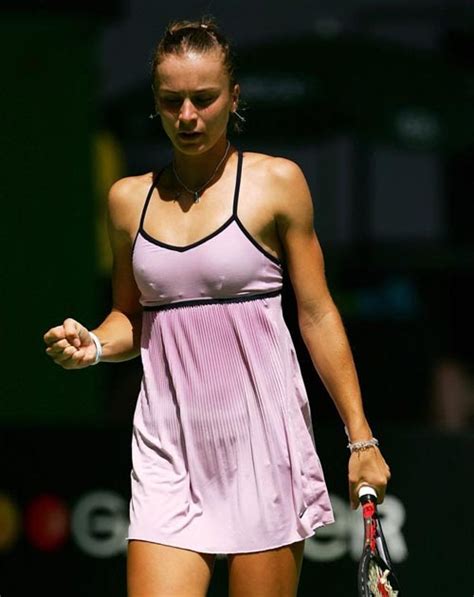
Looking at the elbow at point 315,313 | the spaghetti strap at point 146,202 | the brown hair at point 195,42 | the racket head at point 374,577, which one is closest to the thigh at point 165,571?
the racket head at point 374,577

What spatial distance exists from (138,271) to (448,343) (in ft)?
21.2

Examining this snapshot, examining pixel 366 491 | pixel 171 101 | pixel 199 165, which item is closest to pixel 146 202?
pixel 199 165

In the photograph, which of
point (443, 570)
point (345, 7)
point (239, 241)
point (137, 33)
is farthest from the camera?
point (345, 7)

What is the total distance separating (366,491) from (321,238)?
7453 mm

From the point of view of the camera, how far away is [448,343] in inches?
403

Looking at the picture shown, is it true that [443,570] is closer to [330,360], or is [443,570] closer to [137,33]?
[330,360]

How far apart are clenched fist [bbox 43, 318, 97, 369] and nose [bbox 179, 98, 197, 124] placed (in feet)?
1.80

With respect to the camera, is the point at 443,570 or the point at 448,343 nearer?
the point at 443,570

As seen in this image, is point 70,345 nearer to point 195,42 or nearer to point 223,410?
point 223,410

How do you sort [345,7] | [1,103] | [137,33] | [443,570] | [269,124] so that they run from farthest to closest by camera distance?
[345,7], [137,33], [269,124], [1,103], [443,570]

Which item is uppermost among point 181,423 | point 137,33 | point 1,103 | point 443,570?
point 137,33

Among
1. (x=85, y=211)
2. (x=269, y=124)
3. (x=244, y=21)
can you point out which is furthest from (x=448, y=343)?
(x=85, y=211)

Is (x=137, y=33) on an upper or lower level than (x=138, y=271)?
upper

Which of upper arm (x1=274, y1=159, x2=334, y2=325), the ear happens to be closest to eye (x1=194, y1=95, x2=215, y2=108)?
the ear
